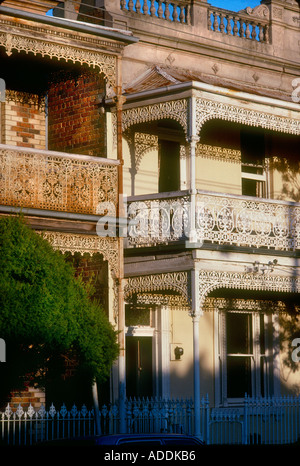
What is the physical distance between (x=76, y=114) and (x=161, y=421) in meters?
5.88

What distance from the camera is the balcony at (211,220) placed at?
19062 millimetres

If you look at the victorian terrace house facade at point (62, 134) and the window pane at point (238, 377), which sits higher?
the victorian terrace house facade at point (62, 134)

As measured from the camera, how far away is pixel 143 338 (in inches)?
836

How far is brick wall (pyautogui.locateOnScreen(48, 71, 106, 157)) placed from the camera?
793 inches

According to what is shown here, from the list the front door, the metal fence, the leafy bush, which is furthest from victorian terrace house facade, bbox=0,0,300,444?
the leafy bush

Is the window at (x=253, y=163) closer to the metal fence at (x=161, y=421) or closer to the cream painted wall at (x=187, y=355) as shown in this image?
the cream painted wall at (x=187, y=355)

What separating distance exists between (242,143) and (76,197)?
5871 mm

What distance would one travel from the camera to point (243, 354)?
23094 mm

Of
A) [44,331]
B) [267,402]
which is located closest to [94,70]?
[44,331]

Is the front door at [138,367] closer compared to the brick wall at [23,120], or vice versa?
the brick wall at [23,120]

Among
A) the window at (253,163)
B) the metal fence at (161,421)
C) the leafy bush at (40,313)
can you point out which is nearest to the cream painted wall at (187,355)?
the metal fence at (161,421)

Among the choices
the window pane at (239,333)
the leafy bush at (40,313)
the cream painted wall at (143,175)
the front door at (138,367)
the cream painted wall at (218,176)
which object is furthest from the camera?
the window pane at (239,333)

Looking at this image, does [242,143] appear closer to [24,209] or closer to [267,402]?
[267,402]

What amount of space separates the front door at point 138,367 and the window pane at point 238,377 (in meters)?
2.19
